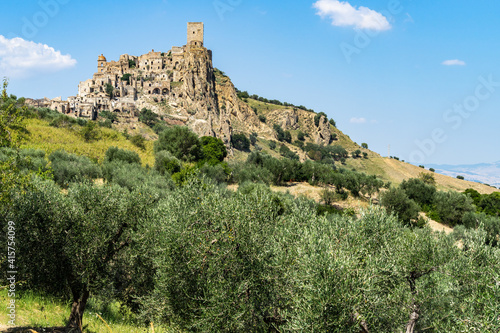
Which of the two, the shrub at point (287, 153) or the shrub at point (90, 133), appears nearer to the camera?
the shrub at point (90, 133)

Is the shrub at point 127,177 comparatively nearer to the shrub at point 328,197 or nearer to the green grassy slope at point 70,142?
the green grassy slope at point 70,142

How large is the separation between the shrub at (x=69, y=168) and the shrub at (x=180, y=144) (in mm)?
19657

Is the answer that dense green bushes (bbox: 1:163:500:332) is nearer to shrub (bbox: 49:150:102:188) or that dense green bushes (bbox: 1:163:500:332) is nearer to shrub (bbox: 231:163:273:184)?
shrub (bbox: 49:150:102:188)

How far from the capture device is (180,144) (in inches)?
2238

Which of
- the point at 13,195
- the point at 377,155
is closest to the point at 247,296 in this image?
the point at 13,195

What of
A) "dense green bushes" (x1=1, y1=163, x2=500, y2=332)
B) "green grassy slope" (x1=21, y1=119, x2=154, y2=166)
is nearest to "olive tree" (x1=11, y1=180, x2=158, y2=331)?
"dense green bushes" (x1=1, y1=163, x2=500, y2=332)

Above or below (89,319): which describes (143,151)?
above

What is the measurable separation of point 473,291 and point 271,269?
6857 millimetres

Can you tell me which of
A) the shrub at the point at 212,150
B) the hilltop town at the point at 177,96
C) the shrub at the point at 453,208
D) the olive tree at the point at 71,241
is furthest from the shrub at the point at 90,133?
the shrub at the point at 453,208

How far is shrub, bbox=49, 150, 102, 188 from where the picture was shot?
30578mm

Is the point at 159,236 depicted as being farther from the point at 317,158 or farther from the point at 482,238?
the point at 317,158

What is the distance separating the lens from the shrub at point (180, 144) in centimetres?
5534

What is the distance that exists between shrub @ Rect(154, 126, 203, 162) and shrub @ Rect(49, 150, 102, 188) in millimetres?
19657

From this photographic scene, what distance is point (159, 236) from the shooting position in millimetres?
12758
